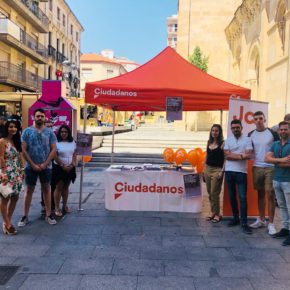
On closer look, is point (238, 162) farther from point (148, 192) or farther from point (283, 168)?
point (148, 192)

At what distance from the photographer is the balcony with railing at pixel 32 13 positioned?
101 feet

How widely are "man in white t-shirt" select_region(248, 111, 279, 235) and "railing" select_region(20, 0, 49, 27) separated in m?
31.7

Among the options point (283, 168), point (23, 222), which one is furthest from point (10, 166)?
point (283, 168)

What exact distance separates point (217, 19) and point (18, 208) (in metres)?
30.1

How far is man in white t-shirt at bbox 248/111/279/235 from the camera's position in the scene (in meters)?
5.75

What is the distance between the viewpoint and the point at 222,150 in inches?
243

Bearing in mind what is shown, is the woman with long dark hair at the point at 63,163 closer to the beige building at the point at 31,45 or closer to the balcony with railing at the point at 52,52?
the beige building at the point at 31,45

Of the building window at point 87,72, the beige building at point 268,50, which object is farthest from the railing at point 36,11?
the building window at point 87,72

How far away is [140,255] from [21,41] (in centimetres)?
3122

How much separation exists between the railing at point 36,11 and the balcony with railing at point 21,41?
233cm

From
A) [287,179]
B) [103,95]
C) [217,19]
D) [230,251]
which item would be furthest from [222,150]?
[217,19]

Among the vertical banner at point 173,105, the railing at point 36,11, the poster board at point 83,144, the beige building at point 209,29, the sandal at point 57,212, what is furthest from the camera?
the railing at point 36,11

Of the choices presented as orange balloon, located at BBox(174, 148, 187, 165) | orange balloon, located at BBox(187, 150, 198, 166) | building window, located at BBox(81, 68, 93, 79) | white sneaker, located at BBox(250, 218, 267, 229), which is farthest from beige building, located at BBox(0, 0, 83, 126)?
building window, located at BBox(81, 68, 93, 79)

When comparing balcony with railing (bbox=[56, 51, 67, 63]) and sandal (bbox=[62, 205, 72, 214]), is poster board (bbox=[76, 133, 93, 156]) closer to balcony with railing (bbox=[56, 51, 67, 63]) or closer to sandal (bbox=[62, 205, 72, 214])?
sandal (bbox=[62, 205, 72, 214])
